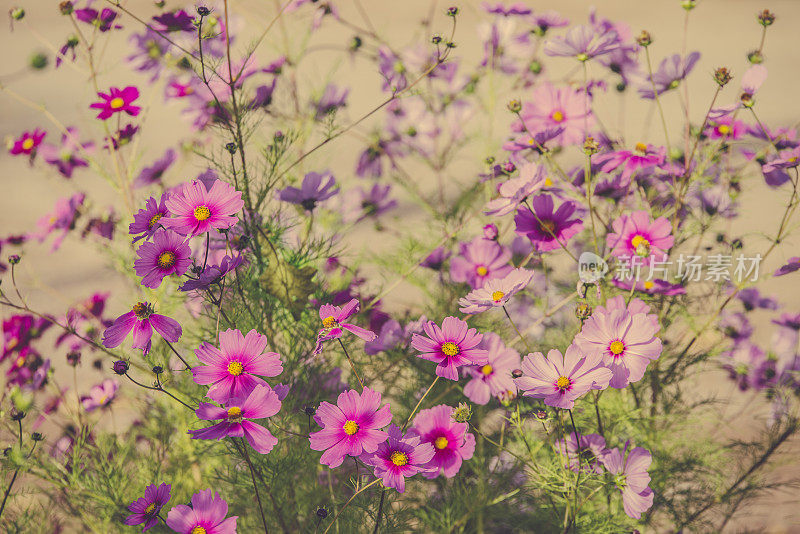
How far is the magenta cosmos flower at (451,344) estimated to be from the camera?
23.6 inches

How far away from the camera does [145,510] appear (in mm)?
607

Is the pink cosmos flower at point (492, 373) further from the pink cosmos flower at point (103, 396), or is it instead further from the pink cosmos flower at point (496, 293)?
the pink cosmos flower at point (103, 396)

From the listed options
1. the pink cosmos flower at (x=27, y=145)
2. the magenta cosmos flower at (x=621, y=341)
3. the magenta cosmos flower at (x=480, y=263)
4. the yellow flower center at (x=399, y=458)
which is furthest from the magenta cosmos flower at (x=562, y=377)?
the pink cosmos flower at (x=27, y=145)

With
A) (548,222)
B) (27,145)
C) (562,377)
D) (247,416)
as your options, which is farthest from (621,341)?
(27,145)

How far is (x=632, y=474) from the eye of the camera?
2.13ft

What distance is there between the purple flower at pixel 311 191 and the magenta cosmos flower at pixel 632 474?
467 mm

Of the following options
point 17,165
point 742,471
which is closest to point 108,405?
point 742,471

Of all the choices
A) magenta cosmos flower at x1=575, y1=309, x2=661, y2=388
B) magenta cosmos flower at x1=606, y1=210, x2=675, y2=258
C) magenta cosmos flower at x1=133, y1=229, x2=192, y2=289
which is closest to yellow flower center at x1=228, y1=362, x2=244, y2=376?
magenta cosmos flower at x1=133, y1=229, x2=192, y2=289

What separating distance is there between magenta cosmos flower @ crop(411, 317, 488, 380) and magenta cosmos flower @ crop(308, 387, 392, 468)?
0.07m

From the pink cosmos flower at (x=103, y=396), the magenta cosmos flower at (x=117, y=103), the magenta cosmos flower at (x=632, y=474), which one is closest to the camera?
the magenta cosmos flower at (x=632, y=474)

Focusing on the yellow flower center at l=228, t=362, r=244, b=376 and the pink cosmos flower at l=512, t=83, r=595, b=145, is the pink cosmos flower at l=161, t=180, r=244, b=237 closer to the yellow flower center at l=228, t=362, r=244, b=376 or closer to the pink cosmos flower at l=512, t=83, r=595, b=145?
the yellow flower center at l=228, t=362, r=244, b=376

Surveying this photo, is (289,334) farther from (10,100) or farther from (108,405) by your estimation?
(10,100)

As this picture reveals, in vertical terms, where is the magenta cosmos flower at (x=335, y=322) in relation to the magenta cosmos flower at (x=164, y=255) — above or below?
below

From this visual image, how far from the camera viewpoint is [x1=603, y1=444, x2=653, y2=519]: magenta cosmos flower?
0.63 metres
